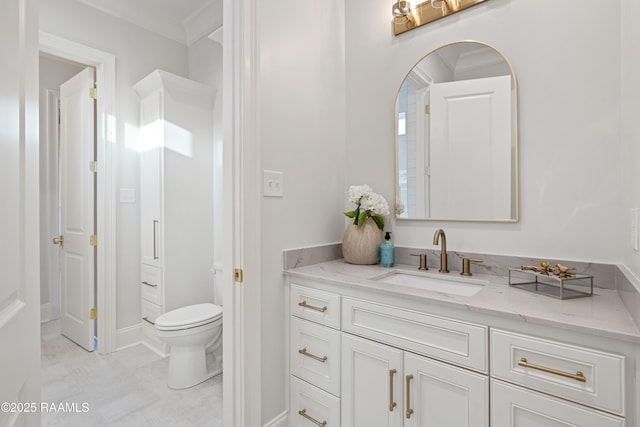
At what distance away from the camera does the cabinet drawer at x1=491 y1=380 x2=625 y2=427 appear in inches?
33.2

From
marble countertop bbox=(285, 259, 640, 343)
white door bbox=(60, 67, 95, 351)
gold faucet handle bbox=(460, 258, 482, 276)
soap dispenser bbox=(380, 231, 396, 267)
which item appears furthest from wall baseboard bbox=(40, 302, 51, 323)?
gold faucet handle bbox=(460, 258, 482, 276)

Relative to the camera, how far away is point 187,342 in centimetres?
208

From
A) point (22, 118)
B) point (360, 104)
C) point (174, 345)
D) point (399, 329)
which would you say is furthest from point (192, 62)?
point (399, 329)

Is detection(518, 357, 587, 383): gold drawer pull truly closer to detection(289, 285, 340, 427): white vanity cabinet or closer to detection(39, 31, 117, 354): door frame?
detection(289, 285, 340, 427): white vanity cabinet

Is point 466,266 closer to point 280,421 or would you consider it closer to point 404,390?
point 404,390

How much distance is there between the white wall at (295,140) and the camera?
1.53m

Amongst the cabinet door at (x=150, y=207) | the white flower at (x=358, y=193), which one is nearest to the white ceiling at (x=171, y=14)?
the cabinet door at (x=150, y=207)

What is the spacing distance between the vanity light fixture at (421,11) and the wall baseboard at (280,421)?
2114 millimetres

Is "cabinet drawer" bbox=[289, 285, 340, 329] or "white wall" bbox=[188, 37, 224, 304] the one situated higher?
"white wall" bbox=[188, 37, 224, 304]

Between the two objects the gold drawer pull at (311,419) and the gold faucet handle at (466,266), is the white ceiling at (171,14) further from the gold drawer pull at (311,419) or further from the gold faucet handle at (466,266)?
the gold drawer pull at (311,419)

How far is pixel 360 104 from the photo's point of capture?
1.96 meters

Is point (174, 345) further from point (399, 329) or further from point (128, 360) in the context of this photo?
point (399, 329)

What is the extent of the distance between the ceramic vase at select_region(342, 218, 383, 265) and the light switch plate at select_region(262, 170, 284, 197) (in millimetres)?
466

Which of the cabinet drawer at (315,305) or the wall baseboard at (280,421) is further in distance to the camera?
the wall baseboard at (280,421)
